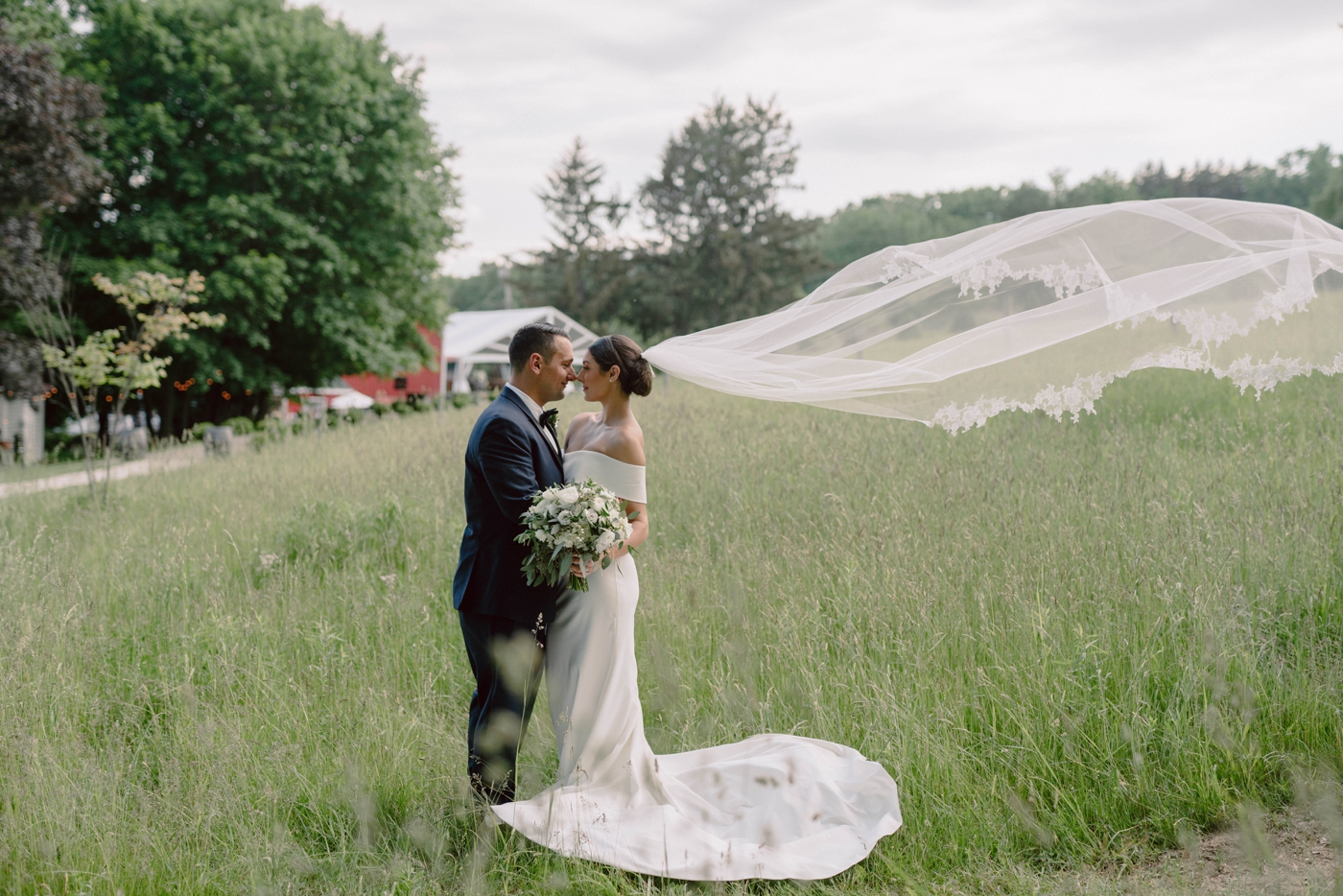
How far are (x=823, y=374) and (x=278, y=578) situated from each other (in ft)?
15.2

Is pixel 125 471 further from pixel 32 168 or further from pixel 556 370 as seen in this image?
pixel 556 370

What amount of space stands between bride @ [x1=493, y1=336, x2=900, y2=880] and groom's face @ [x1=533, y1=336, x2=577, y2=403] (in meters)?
0.09

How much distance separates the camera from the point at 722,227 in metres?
43.8

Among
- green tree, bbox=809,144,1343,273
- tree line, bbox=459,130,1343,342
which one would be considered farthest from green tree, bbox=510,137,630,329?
green tree, bbox=809,144,1343,273

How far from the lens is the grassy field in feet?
11.0

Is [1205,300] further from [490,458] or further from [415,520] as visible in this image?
[415,520]

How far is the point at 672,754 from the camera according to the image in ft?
13.6

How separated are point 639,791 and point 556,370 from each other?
190cm

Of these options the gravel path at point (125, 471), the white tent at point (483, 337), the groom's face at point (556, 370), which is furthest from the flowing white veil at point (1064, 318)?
the white tent at point (483, 337)

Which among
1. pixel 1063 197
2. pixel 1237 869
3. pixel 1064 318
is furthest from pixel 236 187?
pixel 1063 197

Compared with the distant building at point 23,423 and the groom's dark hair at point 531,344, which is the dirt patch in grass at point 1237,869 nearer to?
the groom's dark hair at point 531,344

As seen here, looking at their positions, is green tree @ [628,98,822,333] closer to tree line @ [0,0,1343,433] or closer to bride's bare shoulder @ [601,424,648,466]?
tree line @ [0,0,1343,433]

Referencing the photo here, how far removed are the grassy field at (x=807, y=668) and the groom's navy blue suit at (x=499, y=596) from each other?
1.31 ft

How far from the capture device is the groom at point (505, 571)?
3.44 m
